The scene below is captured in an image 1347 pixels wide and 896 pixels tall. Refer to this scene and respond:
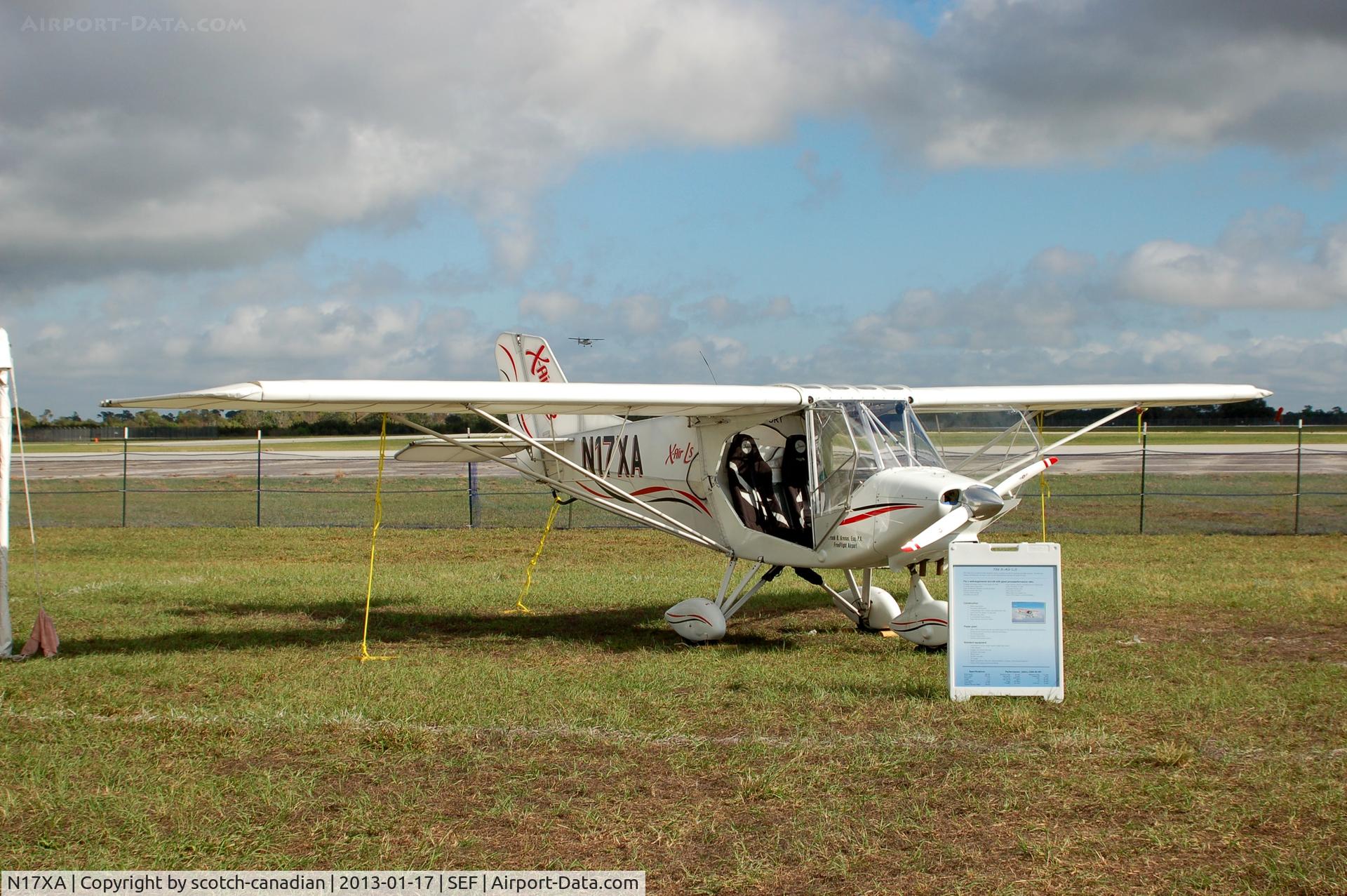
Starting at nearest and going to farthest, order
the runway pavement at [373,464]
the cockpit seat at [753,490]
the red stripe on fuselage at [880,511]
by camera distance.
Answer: the red stripe on fuselage at [880,511] < the cockpit seat at [753,490] < the runway pavement at [373,464]

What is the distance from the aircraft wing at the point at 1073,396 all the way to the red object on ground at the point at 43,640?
8223mm

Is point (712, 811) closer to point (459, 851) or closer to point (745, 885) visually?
point (745, 885)

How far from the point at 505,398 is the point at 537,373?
173 inches

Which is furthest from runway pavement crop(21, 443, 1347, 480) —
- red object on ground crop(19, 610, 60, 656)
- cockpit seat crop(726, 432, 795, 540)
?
cockpit seat crop(726, 432, 795, 540)

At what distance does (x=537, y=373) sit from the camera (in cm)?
1320

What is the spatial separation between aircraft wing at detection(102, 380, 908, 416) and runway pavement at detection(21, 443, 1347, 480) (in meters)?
21.1

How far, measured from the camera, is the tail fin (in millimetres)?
13078

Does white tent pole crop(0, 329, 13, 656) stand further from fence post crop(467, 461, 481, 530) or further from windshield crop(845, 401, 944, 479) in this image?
fence post crop(467, 461, 481, 530)

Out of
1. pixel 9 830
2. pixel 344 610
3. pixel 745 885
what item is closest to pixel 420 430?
pixel 344 610

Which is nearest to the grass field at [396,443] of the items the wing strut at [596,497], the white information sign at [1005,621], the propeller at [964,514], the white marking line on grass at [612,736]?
the wing strut at [596,497]

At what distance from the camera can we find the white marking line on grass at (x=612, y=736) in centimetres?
596

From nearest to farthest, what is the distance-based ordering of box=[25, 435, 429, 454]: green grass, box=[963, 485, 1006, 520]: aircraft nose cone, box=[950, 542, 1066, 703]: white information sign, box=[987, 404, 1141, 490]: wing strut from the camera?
box=[950, 542, 1066, 703]: white information sign < box=[963, 485, 1006, 520]: aircraft nose cone < box=[987, 404, 1141, 490]: wing strut < box=[25, 435, 429, 454]: green grass

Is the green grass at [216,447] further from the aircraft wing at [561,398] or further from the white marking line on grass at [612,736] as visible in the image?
the white marking line on grass at [612,736]

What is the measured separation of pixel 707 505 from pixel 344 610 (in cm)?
464
